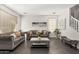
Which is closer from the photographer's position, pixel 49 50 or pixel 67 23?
pixel 49 50

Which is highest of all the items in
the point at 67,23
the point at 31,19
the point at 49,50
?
the point at 31,19

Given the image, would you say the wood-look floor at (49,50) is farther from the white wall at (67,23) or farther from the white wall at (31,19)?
the white wall at (31,19)

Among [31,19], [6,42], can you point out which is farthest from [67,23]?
[6,42]

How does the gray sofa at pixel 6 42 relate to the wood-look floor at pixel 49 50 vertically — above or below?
above

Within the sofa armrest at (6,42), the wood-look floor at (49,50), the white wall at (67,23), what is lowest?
the wood-look floor at (49,50)

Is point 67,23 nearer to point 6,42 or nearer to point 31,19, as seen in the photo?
point 31,19

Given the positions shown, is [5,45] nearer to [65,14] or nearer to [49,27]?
[49,27]

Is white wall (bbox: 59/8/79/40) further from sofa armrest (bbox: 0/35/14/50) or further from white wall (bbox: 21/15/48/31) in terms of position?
sofa armrest (bbox: 0/35/14/50)

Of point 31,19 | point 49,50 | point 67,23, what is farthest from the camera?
point 31,19

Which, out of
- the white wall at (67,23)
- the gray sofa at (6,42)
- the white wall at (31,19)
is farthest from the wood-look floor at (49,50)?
the white wall at (31,19)

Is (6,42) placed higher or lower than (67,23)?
lower

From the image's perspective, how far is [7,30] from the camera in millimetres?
4480

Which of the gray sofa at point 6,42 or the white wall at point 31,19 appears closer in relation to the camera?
the gray sofa at point 6,42
